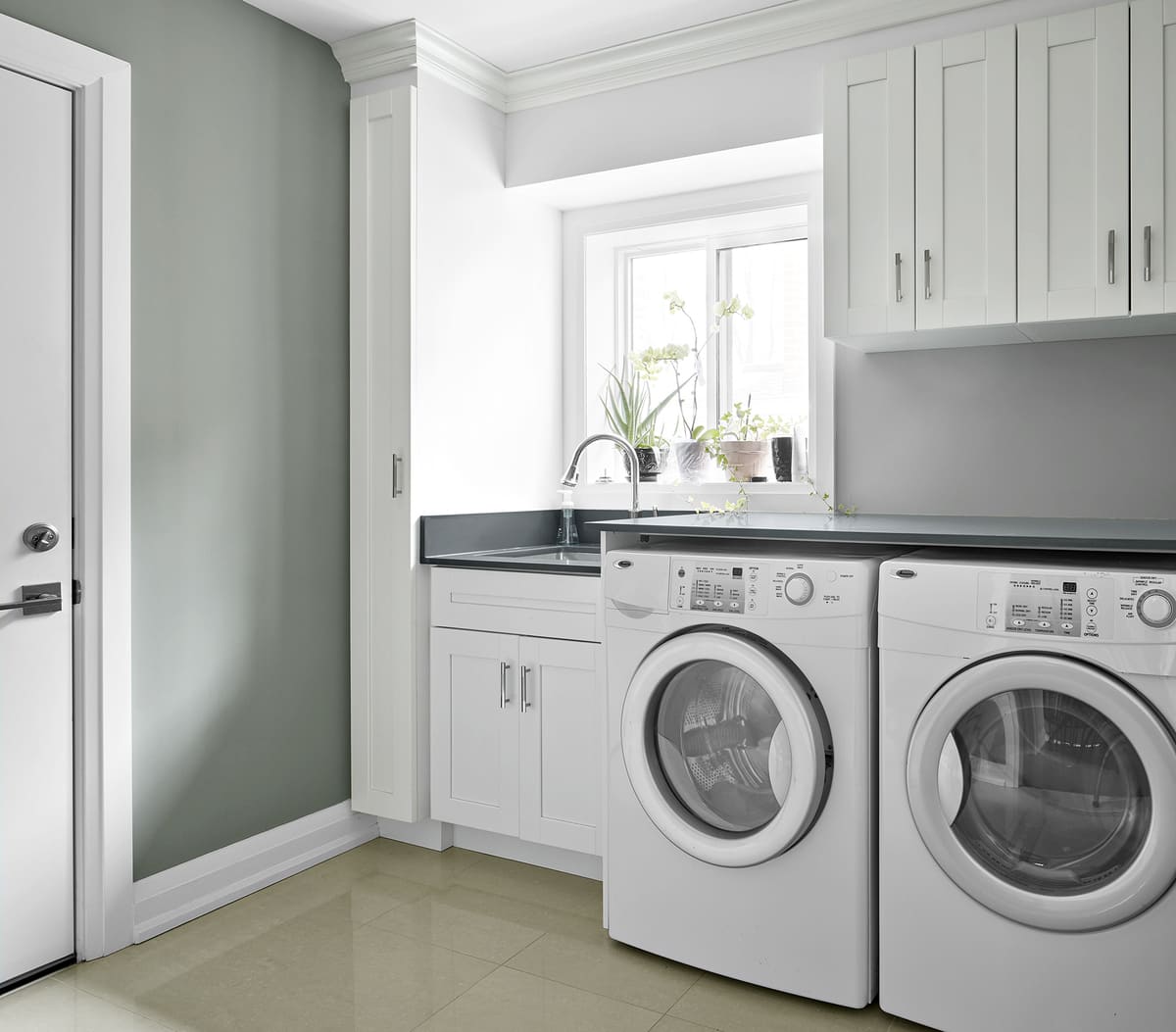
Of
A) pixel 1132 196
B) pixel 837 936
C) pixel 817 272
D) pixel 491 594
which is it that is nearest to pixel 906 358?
pixel 817 272

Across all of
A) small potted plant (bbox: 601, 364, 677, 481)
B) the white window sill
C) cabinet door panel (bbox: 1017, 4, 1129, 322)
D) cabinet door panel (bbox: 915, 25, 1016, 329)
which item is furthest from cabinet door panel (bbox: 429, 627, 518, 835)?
cabinet door panel (bbox: 1017, 4, 1129, 322)

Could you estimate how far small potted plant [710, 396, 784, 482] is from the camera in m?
3.09

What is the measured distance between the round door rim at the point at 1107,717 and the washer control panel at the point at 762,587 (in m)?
0.28

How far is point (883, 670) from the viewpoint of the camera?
193cm

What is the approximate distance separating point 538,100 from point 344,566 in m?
1.64

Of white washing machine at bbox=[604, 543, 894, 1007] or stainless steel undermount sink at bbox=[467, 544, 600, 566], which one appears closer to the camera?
white washing machine at bbox=[604, 543, 894, 1007]

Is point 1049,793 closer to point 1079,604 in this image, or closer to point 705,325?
point 1079,604

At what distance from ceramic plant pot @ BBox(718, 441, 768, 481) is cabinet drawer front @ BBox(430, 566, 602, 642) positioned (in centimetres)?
78

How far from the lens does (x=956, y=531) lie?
1.98 metres

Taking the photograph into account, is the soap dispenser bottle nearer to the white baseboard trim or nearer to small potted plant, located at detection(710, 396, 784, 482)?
small potted plant, located at detection(710, 396, 784, 482)

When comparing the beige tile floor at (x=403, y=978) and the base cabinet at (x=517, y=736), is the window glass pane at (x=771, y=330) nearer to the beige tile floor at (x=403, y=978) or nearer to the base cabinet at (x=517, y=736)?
the base cabinet at (x=517, y=736)

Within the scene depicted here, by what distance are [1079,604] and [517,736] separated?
60.7 inches

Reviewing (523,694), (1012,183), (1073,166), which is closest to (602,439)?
(523,694)

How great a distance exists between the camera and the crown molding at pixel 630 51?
251 centimetres
